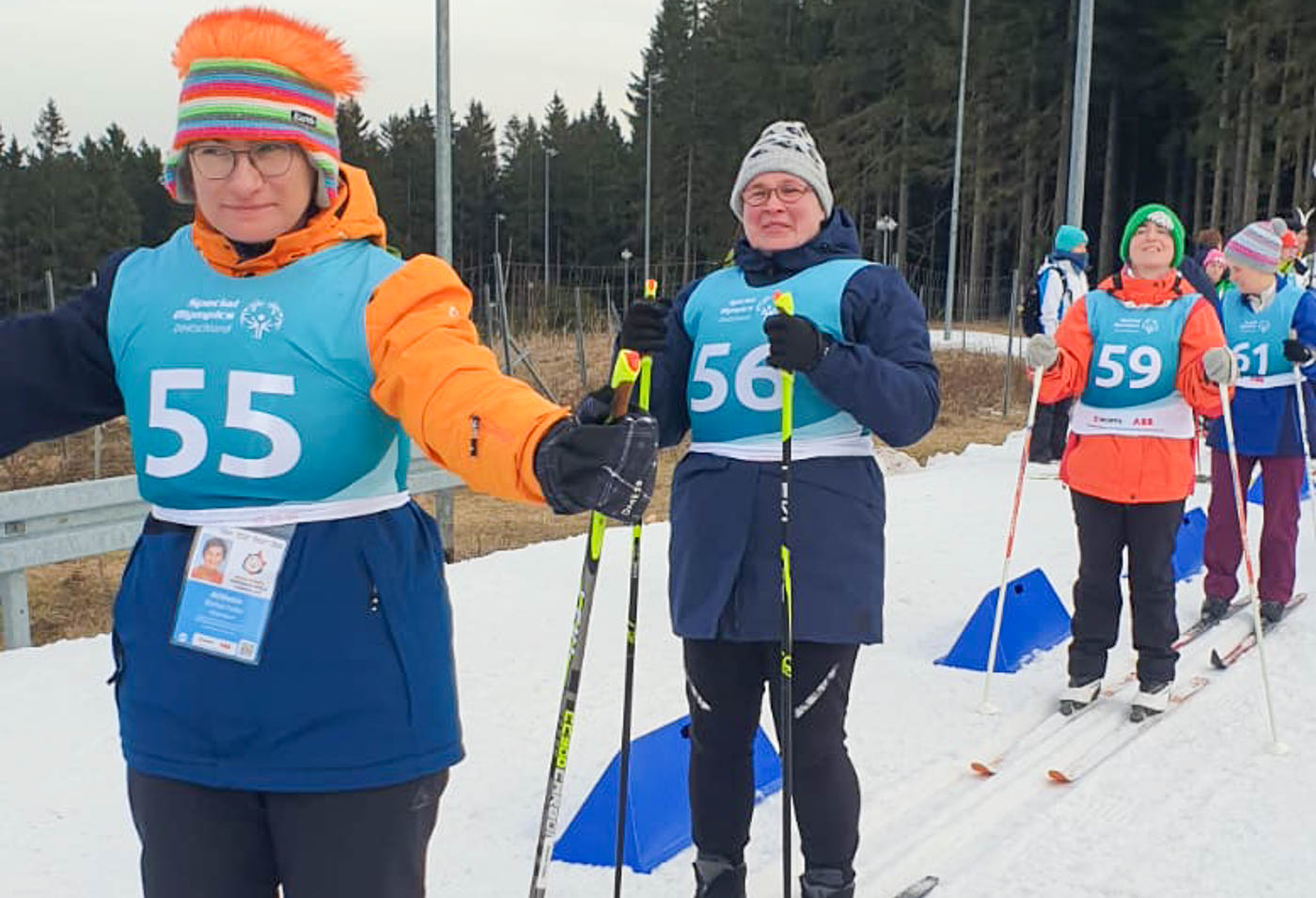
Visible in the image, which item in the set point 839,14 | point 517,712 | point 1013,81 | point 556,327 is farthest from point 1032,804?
point 839,14

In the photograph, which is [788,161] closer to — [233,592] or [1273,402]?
[233,592]

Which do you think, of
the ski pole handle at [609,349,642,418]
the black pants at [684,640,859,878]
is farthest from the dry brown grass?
the ski pole handle at [609,349,642,418]

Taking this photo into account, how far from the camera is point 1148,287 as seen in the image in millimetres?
4820

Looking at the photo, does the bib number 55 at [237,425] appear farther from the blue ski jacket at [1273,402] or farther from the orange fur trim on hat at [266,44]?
the blue ski jacket at [1273,402]

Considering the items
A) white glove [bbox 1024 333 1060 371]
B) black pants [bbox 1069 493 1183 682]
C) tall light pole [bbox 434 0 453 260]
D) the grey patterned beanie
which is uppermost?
tall light pole [bbox 434 0 453 260]

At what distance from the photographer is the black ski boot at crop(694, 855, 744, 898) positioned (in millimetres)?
3100

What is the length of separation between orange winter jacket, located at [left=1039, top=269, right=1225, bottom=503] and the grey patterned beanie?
2.09m

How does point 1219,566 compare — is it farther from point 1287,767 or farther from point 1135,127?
point 1135,127

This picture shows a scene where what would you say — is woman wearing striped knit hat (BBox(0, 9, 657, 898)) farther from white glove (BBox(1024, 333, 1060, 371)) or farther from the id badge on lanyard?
white glove (BBox(1024, 333, 1060, 371))

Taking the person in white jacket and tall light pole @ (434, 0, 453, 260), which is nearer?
tall light pole @ (434, 0, 453, 260)

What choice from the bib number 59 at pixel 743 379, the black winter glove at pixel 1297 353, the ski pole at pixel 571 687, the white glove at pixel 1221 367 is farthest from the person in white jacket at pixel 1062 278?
the ski pole at pixel 571 687

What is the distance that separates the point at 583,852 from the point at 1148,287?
311 cm

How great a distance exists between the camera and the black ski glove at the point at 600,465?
171 centimetres

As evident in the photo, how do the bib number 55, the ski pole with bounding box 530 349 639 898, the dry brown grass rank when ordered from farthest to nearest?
the dry brown grass → the ski pole with bounding box 530 349 639 898 → the bib number 55
